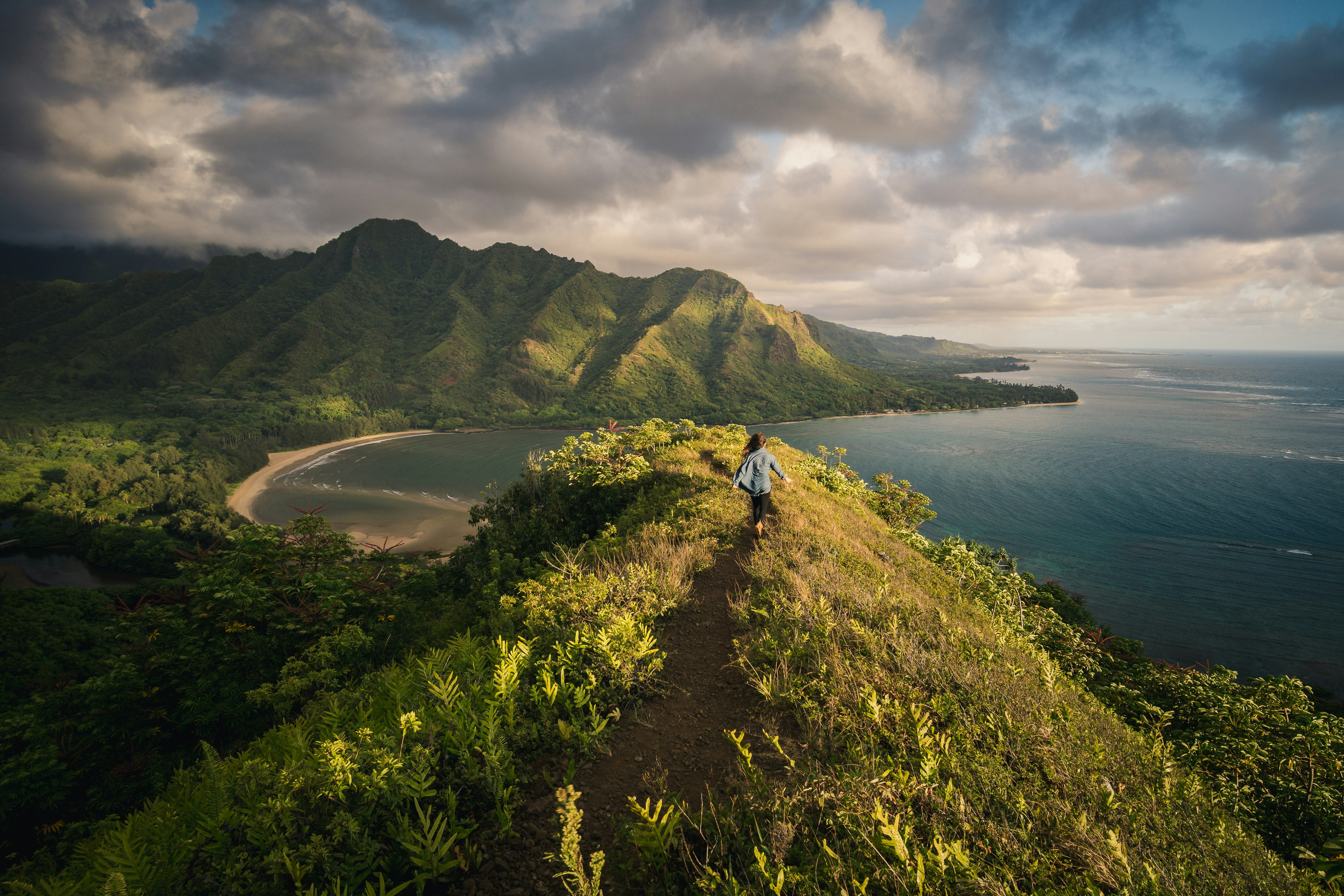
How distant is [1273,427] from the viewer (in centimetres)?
A: 10075

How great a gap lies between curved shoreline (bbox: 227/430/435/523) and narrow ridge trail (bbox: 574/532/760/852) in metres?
90.6

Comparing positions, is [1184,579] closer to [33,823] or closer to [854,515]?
[854,515]

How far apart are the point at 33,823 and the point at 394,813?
37.3 ft

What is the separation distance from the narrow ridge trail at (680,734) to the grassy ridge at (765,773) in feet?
0.63

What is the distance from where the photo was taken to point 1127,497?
6291 cm

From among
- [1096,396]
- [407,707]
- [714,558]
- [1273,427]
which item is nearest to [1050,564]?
[714,558]

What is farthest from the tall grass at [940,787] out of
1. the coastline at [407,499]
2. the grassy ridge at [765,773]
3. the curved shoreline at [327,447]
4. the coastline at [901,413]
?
the coastline at [901,413]

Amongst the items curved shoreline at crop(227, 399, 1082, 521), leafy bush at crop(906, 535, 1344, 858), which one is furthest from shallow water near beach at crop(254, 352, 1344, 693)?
leafy bush at crop(906, 535, 1344, 858)

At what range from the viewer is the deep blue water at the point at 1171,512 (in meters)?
34.9

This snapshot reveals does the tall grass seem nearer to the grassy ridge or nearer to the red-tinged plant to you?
the grassy ridge

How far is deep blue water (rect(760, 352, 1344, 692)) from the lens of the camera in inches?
1375

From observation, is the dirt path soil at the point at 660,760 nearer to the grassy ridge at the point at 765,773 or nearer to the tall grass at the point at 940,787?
the grassy ridge at the point at 765,773

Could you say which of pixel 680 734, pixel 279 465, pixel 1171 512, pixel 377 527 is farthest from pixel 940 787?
pixel 279 465

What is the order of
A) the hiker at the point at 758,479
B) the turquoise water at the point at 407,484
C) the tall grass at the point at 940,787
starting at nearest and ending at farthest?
the tall grass at the point at 940,787, the hiker at the point at 758,479, the turquoise water at the point at 407,484
